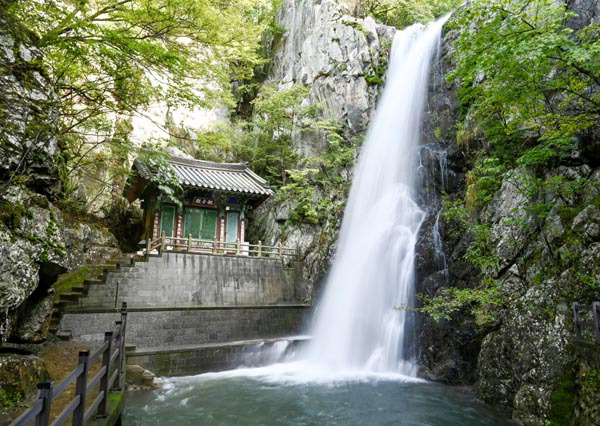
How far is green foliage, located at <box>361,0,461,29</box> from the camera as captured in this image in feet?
78.7

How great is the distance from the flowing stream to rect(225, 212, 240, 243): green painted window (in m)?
5.55

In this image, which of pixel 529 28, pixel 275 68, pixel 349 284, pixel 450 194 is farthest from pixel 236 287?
pixel 275 68

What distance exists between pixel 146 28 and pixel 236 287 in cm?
1052

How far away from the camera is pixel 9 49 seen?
5.29 metres

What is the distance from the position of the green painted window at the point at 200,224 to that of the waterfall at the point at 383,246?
648cm

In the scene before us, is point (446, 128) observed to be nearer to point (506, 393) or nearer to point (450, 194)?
point (450, 194)

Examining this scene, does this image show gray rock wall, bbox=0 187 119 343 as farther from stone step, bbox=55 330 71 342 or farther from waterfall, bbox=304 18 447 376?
waterfall, bbox=304 18 447 376

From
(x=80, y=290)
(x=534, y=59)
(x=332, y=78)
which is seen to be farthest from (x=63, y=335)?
(x=332, y=78)

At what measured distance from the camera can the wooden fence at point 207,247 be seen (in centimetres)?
1412

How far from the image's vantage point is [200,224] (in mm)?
17719

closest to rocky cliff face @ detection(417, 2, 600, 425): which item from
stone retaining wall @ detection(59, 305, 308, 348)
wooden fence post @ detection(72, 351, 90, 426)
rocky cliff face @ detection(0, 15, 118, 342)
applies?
stone retaining wall @ detection(59, 305, 308, 348)

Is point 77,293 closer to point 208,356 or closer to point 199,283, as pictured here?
point 199,283

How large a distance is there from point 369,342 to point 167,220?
11059 millimetres

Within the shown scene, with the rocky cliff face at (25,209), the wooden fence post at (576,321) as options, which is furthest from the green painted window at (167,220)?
the wooden fence post at (576,321)
